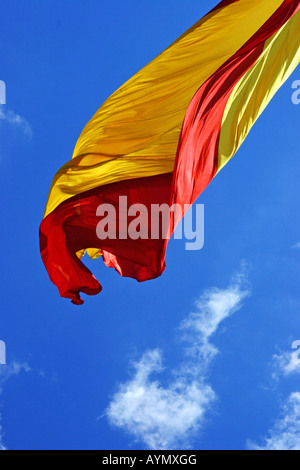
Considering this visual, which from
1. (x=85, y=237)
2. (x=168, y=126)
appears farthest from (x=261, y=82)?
(x=85, y=237)

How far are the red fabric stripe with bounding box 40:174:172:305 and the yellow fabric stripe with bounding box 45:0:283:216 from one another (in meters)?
0.15

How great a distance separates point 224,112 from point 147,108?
1133 millimetres

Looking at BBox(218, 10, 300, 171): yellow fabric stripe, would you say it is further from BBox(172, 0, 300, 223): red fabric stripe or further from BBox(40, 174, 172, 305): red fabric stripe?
BBox(40, 174, 172, 305): red fabric stripe

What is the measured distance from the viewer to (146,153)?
9.68 meters

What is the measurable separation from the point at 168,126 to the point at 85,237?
1.94 m

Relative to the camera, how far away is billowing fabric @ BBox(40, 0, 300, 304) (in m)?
9.41

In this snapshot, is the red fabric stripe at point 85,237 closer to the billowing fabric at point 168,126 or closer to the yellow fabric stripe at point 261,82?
the billowing fabric at point 168,126

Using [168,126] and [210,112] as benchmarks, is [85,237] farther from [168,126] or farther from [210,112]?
[210,112]

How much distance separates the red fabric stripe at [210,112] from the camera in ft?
29.8

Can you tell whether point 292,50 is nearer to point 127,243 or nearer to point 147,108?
point 147,108

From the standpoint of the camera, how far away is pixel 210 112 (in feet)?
31.4

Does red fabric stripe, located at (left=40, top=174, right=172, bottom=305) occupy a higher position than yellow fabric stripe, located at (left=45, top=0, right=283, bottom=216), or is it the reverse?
yellow fabric stripe, located at (left=45, top=0, right=283, bottom=216)

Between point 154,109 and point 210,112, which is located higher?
point 154,109

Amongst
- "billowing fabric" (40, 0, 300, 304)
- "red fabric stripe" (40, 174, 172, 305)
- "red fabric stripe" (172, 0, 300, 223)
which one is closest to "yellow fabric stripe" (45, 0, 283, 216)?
"billowing fabric" (40, 0, 300, 304)
